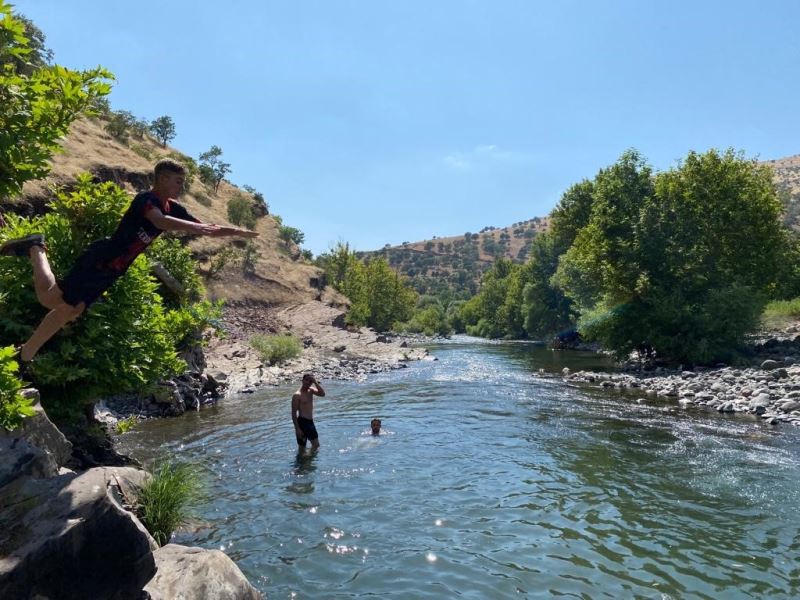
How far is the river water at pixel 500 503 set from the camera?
7.04 metres

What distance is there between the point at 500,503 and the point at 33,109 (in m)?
9.19

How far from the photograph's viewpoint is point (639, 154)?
3547cm

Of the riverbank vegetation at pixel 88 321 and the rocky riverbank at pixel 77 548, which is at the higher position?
the riverbank vegetation at pixel 88 321

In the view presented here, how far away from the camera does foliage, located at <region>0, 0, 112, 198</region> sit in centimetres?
530

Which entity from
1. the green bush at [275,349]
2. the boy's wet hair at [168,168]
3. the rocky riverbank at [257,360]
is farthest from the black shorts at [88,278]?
the green bush at [275,349]

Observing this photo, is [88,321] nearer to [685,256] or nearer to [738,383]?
[738,383]

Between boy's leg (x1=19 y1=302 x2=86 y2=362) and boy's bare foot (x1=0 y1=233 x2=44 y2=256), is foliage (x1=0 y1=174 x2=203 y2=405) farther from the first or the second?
boy's leg (x1=19 y1=302 x2=86 y2=362)

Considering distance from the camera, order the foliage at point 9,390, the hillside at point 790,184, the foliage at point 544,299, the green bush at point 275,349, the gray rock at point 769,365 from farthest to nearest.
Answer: the hillside at point 790,184, the foliage at point 544,299, the green bush at point 275,349, the gray rock at point 769,365, the foliage at point 9,390

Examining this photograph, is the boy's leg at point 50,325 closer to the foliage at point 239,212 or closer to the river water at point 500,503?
the river water at point 500,503

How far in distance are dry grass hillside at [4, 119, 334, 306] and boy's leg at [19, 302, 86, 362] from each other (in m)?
30.2

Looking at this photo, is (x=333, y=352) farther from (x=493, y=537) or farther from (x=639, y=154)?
(x=493, y=537)

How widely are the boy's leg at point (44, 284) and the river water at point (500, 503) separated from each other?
4.30 metres

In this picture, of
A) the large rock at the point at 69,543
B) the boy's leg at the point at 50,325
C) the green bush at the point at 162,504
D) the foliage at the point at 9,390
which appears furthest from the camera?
the green bush at the point at 162,504

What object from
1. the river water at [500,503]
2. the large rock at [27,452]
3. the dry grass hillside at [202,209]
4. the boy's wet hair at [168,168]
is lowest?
the river water at [500,503]
